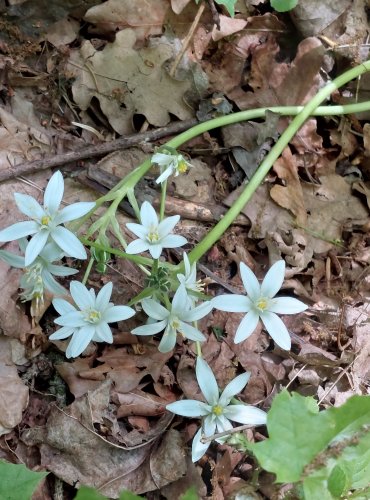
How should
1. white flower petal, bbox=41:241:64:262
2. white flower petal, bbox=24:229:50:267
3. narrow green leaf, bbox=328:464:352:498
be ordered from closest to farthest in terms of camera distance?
narrow green leaf, bbox=328:464:352:498 → white flower petal, bbox=24:229:50:267 → white flower petal, bbox=41:241:64:262

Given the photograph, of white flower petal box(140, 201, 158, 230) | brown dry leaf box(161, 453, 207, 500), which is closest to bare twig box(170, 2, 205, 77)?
white flower petal box(140, 201, 158, 230)

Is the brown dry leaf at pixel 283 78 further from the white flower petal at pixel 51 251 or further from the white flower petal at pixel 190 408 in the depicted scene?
the white flower petal at pixel 190 408

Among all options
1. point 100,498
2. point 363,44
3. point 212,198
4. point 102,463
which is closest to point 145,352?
point 102,463

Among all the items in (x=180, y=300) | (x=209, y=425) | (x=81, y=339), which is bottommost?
(x=209, y=425)

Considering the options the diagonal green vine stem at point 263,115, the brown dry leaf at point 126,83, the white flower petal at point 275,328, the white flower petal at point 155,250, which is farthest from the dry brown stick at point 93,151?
the white flower petal at point 275,328

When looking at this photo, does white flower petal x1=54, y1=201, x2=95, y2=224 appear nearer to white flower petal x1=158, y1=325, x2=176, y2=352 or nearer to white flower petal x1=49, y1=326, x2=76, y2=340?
white flower petal x1=49, y1=326, x2=76, y2=340

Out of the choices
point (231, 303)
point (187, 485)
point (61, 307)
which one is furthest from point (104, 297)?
point (187, 485)

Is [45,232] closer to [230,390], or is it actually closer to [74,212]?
[74,212]
